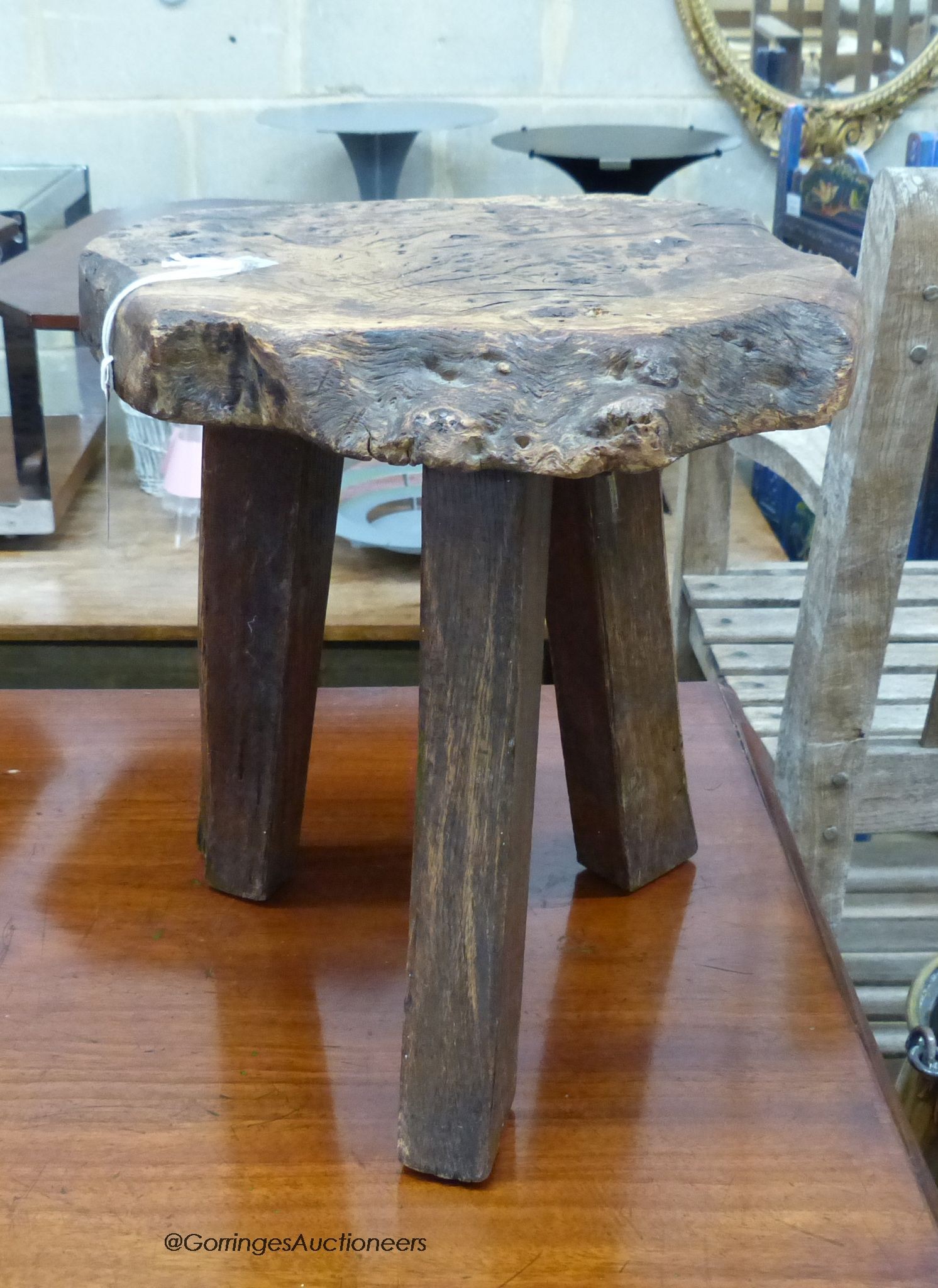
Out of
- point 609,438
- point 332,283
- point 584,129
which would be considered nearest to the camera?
point 609,438

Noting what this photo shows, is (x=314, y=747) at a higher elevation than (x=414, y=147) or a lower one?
lower

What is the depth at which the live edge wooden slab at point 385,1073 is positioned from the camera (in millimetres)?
579

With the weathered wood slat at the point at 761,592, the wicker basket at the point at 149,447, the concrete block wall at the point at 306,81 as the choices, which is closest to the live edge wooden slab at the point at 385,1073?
the weathered wood slat at the point at 761,592

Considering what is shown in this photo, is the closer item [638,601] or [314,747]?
[638,601]

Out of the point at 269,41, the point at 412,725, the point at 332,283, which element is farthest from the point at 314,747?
the point at 269,41

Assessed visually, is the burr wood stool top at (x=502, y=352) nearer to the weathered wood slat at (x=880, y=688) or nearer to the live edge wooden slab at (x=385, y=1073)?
the live edge wooden slab at (x=385, y=1073)

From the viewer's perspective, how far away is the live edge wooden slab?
0.58 m

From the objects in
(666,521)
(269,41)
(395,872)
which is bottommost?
(666,521)

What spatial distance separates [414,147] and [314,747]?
116cm

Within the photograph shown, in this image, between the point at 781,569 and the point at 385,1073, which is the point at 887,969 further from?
the point at 385,1073

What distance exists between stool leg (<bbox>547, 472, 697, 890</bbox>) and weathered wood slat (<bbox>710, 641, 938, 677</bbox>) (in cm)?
42

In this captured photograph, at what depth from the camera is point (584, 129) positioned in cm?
169

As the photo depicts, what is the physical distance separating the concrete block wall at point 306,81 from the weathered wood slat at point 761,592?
2.35 ft

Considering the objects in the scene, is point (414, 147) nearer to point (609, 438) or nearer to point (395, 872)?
point (395, 872)
